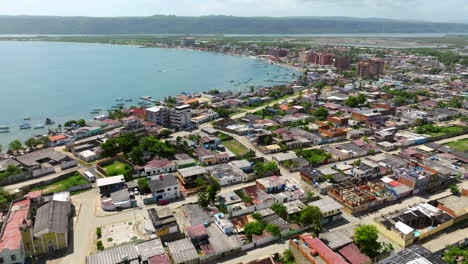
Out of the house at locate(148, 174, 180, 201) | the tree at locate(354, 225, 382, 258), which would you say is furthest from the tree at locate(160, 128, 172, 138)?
the tree at locate(354, 225, 382, 258)

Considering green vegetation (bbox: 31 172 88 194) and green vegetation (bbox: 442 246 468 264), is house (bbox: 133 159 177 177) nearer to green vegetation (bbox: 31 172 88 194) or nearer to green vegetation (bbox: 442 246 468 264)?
green vegetation (bbox: 31 172 88 194)

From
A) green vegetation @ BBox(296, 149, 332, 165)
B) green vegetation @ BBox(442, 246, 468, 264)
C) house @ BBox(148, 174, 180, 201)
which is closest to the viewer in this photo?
green vegetation @ BBox(442, 246, 468, 264)

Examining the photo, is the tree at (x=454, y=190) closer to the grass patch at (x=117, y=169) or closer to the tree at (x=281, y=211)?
the tree at (x=281, y=211)

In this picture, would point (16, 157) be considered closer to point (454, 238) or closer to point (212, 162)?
point (212, 162)

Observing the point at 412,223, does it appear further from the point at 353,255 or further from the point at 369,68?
the point at 369,68

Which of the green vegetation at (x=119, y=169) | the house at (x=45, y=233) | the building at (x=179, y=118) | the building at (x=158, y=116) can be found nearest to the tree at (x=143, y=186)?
the green vegetation at (x=119, y=169)

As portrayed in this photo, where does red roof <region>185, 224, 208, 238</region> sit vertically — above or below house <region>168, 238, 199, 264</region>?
above

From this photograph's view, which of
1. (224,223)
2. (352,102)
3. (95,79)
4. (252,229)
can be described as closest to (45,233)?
(224,223)
